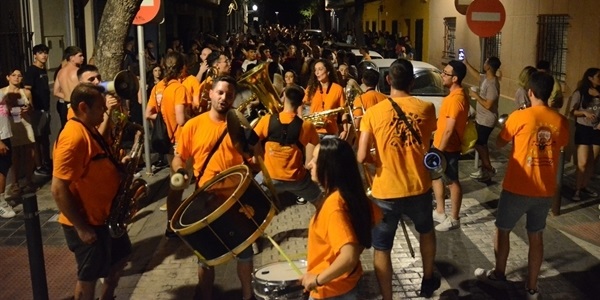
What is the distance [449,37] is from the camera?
917 inches

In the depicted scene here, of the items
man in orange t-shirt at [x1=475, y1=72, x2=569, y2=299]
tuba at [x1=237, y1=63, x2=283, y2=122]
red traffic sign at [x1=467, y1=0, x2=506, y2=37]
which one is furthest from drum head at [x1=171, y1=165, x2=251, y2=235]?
red traffic sign at [x1=467, y1=0, x2=506, y2=37]

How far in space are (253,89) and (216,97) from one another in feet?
6.69

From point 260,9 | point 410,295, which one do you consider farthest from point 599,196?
point 260,9

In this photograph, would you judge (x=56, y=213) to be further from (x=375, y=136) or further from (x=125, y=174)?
(x=375, y=136)

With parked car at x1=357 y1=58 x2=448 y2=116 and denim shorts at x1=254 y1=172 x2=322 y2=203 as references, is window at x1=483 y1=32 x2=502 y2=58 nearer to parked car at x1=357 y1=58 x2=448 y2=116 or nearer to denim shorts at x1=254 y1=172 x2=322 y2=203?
parked car at x1=357 y1=58 x2=448 y2=116

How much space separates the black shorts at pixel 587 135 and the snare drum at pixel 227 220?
18.9 feet

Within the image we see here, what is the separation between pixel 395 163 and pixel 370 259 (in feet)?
5.88

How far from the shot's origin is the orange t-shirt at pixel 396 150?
15.8 feet

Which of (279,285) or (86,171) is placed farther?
(86,171)

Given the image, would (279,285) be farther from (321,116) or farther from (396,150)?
(321,116)

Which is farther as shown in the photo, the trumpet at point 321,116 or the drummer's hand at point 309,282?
the trumpet at point 321,116

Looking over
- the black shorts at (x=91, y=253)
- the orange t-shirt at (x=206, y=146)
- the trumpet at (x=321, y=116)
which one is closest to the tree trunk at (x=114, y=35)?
the trumpet at (x=321, y=116)

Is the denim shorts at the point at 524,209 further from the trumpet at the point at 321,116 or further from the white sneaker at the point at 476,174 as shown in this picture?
the white sneaker at the point at 476,174

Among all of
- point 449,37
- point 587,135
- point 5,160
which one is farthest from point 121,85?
point 449,37
